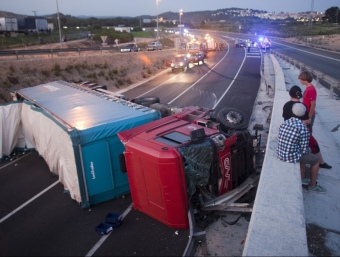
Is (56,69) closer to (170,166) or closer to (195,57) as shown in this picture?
(195,57)

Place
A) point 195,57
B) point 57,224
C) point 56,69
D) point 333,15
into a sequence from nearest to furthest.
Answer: point 57,224 → point 56,69 → point 195,57 → point 333,15

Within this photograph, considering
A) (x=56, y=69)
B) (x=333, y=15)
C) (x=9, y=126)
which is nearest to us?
(x=9, y=126)

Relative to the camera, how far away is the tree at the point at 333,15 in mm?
122750

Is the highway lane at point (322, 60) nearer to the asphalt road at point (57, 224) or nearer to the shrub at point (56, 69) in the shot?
the asphalt road at point (57, 224)

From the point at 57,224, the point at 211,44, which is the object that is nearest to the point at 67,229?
the point at 57,224

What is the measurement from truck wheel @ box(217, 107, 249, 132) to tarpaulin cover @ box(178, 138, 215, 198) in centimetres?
241

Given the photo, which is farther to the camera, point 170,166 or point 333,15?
point 333,15

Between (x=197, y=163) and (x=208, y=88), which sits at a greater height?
(x=197, y=163)

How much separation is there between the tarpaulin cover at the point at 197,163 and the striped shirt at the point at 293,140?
1.31 meters

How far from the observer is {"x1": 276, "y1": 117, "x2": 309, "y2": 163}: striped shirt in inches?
218

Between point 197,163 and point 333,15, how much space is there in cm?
14708

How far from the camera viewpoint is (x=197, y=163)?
592 cm

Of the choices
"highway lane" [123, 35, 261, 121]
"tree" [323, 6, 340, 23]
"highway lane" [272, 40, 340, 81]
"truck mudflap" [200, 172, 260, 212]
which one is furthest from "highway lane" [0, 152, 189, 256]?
"tree" [323, 6, 340, 23]

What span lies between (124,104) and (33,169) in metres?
3.73
